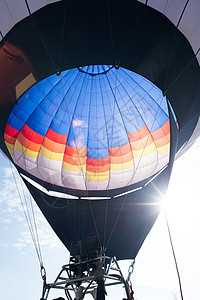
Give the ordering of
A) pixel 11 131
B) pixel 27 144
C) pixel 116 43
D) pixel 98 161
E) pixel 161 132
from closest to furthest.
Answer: pixel 116 43 → pixel 11 131 → pixel 27 144 → pixel 161 132 → pixel 98 161

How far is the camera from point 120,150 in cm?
652

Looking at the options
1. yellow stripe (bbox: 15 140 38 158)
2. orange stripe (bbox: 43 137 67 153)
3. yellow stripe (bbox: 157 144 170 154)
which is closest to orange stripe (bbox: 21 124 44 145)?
orange stripe (bbox: 43 137 67 153)

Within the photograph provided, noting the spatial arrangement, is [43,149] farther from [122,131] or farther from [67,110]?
[122,131]

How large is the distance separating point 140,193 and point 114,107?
2.57 m

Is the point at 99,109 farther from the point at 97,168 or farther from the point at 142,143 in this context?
the point at 97,168

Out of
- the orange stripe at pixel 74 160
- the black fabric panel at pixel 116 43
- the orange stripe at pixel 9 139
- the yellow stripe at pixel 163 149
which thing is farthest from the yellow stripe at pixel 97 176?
the black fabric panel at pixel 116 43

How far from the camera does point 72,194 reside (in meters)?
6.72

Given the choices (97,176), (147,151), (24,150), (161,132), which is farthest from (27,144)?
(161,132)

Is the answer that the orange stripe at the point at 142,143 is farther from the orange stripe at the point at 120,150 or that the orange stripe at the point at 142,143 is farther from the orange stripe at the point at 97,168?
the orange stripe at the point at 97,168

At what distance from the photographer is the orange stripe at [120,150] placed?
21.2 ft

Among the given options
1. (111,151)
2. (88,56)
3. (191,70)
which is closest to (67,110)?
(111,151)

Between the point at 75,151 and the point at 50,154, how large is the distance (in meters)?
0.69

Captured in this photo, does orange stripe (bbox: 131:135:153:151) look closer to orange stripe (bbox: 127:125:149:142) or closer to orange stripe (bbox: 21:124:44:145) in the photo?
orange stripe (bbox: 127:125:149:142)

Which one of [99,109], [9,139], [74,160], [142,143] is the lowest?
[74,160]
